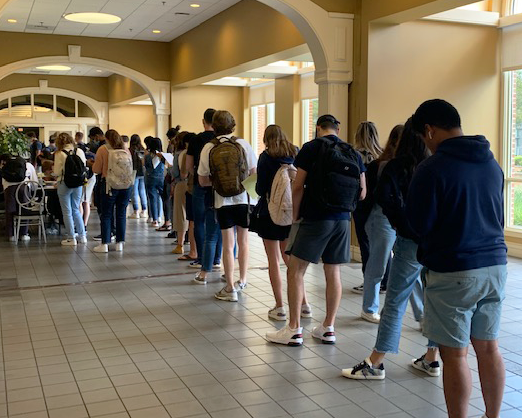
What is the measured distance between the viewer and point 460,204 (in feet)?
8.50

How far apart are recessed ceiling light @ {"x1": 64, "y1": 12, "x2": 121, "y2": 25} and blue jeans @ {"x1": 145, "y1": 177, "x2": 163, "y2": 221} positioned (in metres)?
3.35

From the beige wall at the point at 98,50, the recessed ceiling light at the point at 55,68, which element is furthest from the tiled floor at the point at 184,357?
the recessed ceiling light at the point at 55,68

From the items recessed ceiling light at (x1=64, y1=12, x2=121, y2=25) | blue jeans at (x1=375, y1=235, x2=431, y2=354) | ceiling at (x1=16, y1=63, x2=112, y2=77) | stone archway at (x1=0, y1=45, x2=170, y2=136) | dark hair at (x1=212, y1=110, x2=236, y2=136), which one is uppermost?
recessed ceiling light at (x1=64, y1=12, x2=121, y2=25)

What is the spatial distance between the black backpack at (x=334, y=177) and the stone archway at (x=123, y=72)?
1045 centimetres

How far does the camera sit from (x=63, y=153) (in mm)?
8508

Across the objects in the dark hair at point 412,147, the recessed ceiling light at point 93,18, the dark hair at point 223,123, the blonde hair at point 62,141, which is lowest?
the dark hair at point 412,147

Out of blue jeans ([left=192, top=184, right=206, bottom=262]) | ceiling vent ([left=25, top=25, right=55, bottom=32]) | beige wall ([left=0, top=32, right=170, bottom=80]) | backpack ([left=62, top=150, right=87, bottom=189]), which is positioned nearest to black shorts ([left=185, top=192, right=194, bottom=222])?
blue jeans ([left=192, top=184, right=206, bottom=262])

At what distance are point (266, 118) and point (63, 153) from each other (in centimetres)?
859

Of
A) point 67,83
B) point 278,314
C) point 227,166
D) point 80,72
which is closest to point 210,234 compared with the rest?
point 227,166

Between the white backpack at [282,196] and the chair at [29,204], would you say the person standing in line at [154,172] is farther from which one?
the white backpack at [282,196]

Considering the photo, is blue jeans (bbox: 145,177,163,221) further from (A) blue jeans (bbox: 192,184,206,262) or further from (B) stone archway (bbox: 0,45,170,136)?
(B) stone archway (bbox: 0,45,170,136)

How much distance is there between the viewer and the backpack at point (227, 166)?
532 cm

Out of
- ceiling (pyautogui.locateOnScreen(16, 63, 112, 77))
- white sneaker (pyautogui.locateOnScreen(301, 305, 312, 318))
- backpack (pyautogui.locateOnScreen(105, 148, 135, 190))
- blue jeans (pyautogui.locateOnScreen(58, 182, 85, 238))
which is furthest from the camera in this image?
ceiling (pyautogui.locateOnScreen(16, 63, 112, 77))

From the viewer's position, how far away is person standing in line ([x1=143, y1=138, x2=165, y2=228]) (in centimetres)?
998
